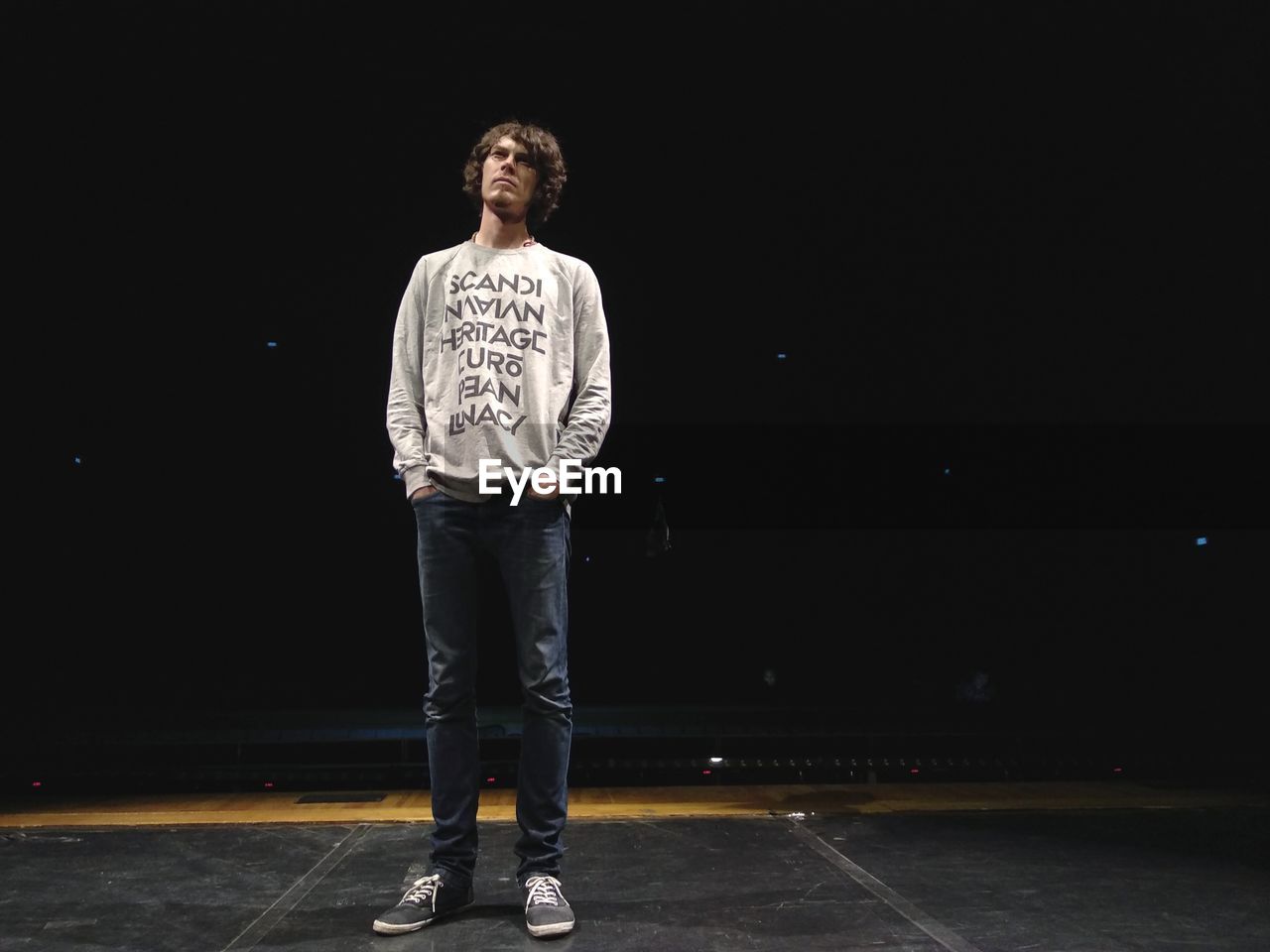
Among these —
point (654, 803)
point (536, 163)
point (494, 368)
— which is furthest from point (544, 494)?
point (654, 803)

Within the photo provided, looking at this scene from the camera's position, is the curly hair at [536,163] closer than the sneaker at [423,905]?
No

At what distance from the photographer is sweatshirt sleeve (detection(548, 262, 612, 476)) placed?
1.46m

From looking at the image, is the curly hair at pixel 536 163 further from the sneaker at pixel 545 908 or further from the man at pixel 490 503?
the sneaker at pixel 545 908

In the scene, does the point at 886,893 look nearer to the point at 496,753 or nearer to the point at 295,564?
the point at 496,753

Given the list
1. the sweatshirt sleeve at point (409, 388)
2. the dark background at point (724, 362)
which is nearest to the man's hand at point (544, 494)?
the sweatshirt sleeve at point (409, 388)

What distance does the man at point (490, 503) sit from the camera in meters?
1.42

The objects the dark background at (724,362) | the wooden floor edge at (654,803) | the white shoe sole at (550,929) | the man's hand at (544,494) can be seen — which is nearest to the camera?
the white shoe sole at (550,929)

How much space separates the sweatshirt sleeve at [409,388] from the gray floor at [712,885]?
0.68 meters

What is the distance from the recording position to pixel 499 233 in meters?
1.55

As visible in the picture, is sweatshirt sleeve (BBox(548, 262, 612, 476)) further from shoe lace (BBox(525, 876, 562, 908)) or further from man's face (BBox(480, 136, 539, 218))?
shoe lace (BBox(525, 876, 562, 908))

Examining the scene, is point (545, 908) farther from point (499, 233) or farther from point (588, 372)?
point (499, 233)

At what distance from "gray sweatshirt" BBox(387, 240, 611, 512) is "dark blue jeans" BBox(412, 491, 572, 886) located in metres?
0.05

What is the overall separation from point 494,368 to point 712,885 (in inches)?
36.0

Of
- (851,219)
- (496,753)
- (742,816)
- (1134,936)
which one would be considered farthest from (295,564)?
(1134,936)
